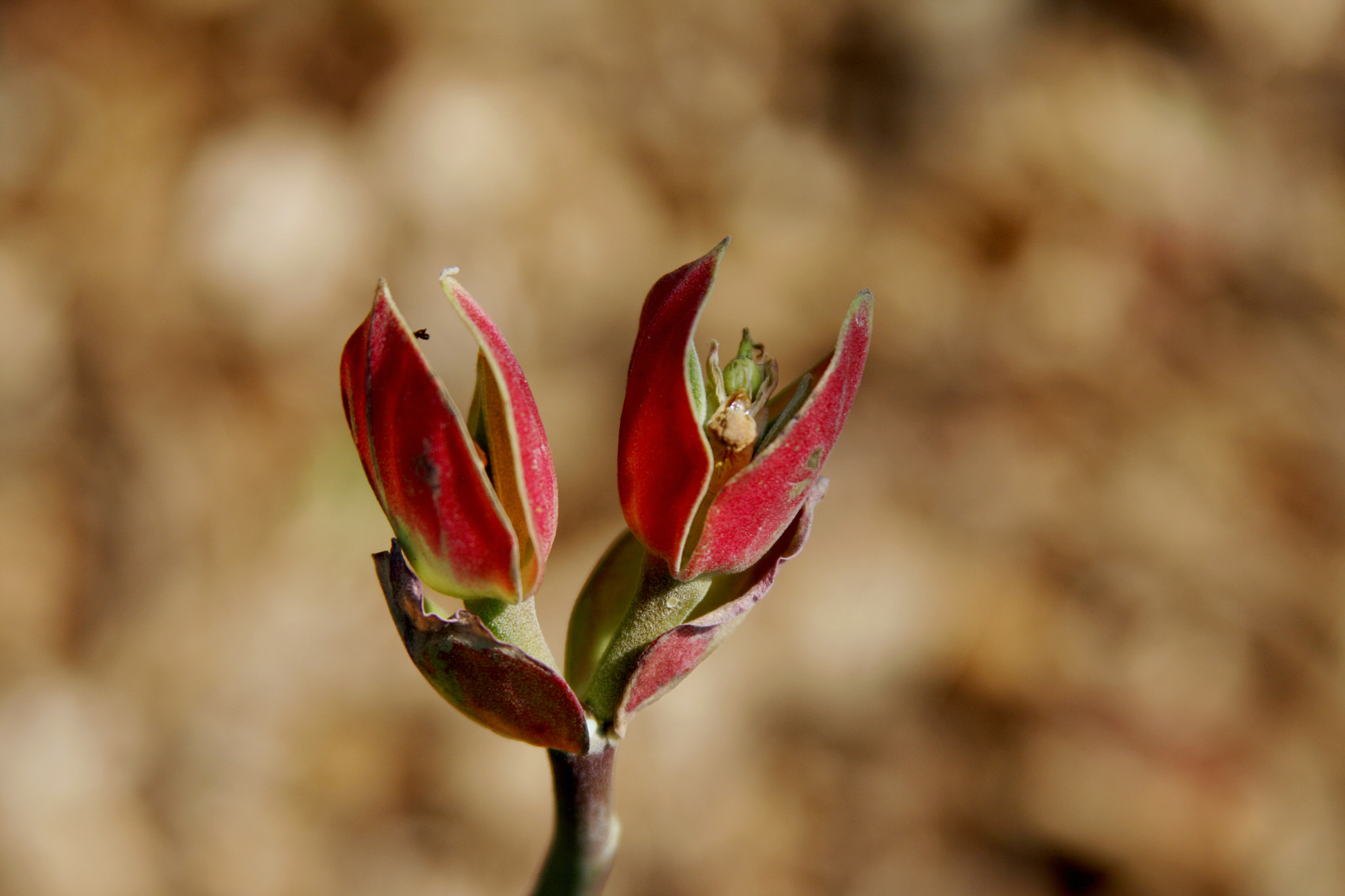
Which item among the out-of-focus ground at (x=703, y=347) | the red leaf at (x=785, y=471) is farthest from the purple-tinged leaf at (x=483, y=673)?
the out-of-focus ground at (x=703, y=347)

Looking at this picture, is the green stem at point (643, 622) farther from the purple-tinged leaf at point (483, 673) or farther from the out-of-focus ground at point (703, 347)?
the out-of-focus ground at point (703, 347)

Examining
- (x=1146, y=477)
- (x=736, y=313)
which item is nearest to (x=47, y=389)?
(x=736, y=313)

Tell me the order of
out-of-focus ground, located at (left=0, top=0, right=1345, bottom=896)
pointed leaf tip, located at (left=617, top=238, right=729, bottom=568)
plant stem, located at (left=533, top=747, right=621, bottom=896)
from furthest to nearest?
out-of-focus ground, located at (left=0, top=0, right=1345, bottom=896), plant stem, located at (left=533, top=747, right=621, bottom=896), pointed leaf tip, located at (left=617, top=238, right=729, bottom=568)

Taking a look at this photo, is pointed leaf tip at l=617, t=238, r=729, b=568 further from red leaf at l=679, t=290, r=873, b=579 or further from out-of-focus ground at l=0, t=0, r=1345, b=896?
out-of-focus ground at l=0, t=0, r=1345, b=896

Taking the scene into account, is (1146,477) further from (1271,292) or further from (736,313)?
(736,313)

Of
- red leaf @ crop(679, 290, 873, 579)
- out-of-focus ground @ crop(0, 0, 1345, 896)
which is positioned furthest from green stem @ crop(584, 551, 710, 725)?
out-of-focus ground @ crop(0, 0, 1345, 896)

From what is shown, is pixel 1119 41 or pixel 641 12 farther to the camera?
pixel 1119 41

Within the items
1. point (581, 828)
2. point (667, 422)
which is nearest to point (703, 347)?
point (581, 828)
